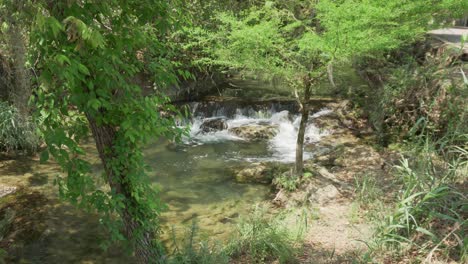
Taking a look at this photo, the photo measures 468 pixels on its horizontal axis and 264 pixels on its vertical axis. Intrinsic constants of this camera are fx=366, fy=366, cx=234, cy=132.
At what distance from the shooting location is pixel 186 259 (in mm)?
4051

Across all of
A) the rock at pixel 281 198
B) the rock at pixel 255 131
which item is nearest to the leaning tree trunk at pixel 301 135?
the rock at pixel 281 198

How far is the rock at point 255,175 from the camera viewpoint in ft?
26.3

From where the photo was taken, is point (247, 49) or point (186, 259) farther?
point (247, 49)

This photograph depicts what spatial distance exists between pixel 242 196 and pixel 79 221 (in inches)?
119

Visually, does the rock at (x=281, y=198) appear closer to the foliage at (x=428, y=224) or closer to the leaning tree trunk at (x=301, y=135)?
the leaning tree trunk at (x=301, y=135)

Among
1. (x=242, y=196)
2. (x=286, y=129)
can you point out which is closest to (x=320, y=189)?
(x=242, y=196)

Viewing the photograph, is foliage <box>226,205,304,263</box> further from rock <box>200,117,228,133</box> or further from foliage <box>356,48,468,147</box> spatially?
rock <box>200,117,228,133</box>

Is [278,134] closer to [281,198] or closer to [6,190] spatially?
[281,198]

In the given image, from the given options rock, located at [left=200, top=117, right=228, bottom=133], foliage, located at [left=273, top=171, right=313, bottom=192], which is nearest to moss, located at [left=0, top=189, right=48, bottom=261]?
foliage, located at [left=273, top=171, right=313, bottom=192]

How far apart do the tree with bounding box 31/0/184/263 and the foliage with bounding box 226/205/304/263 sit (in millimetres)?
1408

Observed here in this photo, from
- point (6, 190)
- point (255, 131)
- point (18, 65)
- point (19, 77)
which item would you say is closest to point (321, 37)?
point (255, 131)

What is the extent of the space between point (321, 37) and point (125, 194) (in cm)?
412

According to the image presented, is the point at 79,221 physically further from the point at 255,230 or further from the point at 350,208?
the point at 350,208

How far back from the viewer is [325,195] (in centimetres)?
654
